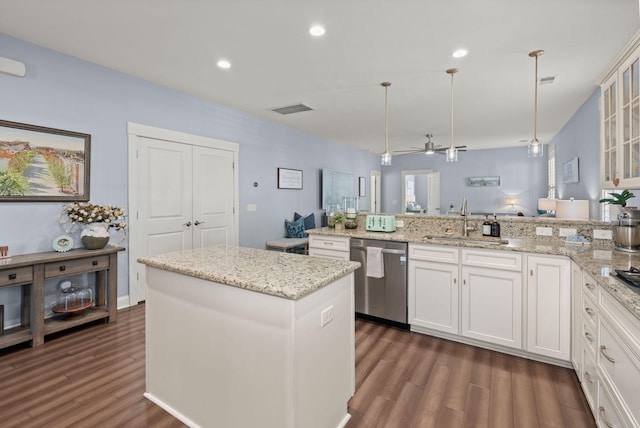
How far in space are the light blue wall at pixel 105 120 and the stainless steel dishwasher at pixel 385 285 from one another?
7.69ft

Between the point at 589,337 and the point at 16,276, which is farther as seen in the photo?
the point at 16,276

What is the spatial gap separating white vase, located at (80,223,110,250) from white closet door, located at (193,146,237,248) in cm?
121

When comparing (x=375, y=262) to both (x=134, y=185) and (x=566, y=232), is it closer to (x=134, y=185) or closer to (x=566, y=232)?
(x=566, y=232)

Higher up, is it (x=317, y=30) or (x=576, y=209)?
(x=317, y=30)

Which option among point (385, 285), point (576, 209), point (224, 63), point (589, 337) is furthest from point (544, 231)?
point (224, 63)

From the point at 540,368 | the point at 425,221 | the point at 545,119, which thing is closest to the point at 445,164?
the point at 545,119

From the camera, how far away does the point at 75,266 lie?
2883 mm

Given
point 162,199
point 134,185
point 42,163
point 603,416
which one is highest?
point 42,163

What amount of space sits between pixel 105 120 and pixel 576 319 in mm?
4512

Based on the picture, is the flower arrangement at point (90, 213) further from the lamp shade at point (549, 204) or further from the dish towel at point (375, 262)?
the lamp shade at point (549, 204)

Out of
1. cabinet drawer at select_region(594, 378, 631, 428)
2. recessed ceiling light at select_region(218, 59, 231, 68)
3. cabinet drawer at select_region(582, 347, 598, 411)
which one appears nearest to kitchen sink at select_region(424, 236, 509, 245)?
cabinet drawer at select_region(582, 347, 598, 411)

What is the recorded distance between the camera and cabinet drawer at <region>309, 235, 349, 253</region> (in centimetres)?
334

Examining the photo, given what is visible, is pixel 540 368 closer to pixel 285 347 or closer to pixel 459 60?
pixel 285 347

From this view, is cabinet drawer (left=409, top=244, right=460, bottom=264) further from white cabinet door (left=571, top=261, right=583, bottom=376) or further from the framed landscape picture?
the framed landscape picture
